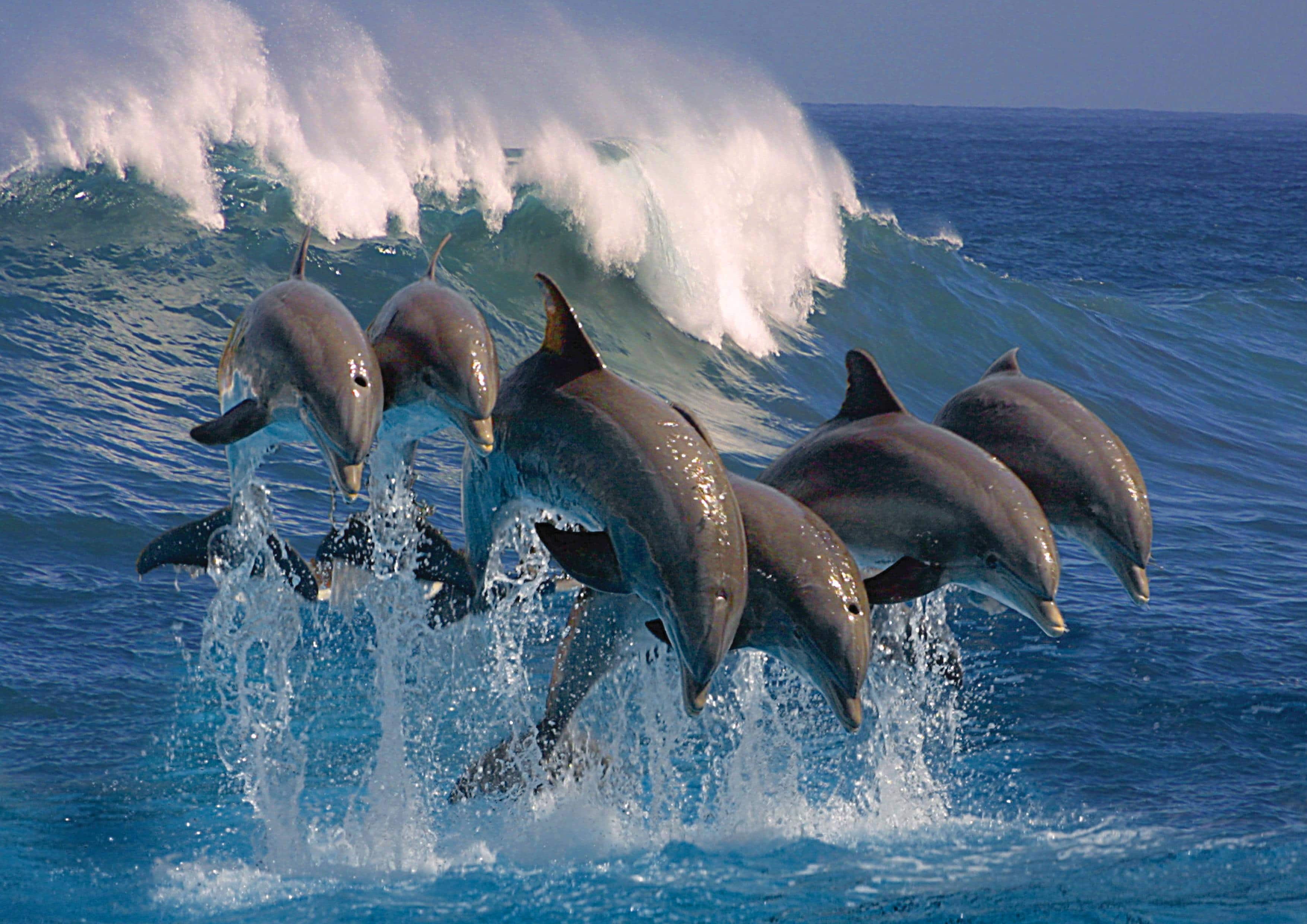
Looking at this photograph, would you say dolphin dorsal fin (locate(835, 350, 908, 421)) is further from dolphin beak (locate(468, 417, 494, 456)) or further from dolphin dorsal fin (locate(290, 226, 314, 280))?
dolphin dorsal fin (locate(290, 226, 314, 280))

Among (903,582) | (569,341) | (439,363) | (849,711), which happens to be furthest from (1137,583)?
(439,363)

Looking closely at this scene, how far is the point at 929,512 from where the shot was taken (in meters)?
5.84

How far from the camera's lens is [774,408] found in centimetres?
1967

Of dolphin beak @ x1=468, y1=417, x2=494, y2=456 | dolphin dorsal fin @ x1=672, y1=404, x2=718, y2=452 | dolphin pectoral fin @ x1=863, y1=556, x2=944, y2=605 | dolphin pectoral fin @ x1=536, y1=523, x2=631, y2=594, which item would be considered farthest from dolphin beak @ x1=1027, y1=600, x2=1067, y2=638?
dolphin beak @ x1=468, y1=417, x2=494, y2=456

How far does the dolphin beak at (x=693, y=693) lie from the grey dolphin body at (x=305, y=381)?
1.49m

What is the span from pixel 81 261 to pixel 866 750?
1445 centimetres

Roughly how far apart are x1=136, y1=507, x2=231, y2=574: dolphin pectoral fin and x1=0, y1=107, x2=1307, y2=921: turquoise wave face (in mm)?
294

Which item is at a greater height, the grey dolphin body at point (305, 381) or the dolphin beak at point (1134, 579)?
the grey dolphin body at point (305, 381)

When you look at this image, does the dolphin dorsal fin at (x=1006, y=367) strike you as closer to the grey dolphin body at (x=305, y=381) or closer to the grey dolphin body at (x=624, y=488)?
the grey dolphin body at (x=624, y=488)

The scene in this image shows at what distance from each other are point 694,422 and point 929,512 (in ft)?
3.77

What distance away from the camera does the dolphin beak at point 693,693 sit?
16.4 feet

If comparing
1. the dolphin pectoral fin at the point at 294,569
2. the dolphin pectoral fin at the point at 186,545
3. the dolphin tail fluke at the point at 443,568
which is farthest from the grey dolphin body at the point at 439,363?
the dolphin pectoral fin at the point at 186,545

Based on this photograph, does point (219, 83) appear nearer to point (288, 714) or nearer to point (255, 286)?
point (255, 286)

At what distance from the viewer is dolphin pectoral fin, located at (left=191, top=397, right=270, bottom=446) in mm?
5406
